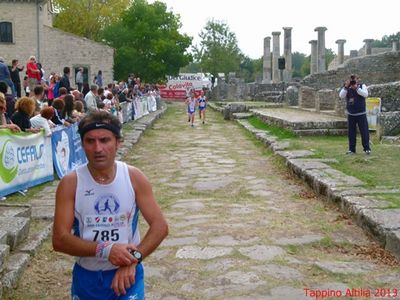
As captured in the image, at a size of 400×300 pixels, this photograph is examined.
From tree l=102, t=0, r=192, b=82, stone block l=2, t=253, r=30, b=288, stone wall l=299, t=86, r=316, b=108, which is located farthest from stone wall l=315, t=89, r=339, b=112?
tree l=102, t=0, r=192, b=82

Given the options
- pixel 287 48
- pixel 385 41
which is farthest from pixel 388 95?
pixel 385 41

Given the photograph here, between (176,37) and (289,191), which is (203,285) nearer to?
(289,191)

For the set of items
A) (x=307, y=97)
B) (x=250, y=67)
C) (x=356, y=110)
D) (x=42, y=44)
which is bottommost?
(x=356, y=110)

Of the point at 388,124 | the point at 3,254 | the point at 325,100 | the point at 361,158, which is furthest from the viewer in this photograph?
the point at 325,100

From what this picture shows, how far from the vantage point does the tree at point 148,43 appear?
43.6 m

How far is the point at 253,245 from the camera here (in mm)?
5574

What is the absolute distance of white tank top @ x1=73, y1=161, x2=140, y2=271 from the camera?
281cm

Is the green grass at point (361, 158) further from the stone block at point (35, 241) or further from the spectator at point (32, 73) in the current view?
the spectator at point (32, 73)

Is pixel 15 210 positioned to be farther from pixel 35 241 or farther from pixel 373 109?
pixel 373 109

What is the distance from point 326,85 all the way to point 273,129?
12.7 meters

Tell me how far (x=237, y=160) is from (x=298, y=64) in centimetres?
11319

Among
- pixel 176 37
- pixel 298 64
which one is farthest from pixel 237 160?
pixel 298 64

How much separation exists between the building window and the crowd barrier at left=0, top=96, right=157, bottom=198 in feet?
94.0

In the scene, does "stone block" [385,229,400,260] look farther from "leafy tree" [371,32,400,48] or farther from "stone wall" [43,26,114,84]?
"leafy tree" [371,32,400,48]
